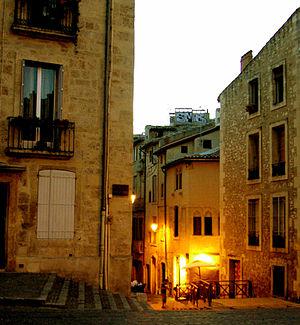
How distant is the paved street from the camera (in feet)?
36.0

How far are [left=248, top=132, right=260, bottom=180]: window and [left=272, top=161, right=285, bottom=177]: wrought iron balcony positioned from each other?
6.25 ft

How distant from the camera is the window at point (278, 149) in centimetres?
2489

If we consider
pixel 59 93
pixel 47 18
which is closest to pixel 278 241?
pixel 59 93

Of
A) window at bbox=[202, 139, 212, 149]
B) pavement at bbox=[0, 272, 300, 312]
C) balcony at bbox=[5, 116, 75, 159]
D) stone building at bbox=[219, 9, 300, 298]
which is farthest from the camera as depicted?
window at bbox=[202, 139, 212, 149]

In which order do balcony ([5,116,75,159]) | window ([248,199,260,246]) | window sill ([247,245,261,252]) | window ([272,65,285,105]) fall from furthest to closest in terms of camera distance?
1. window ([248,199,260,246])
2. window sill ([247,245,261,252])
3. window ([272,65,285,105])
4. balcony ([5,116,75,159])

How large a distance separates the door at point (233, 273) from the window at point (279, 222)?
156 inches

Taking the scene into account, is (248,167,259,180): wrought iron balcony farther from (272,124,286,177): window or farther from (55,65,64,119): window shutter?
(55,65,64,119): window shutter

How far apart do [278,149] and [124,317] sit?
15.1 m

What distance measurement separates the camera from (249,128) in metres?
27.6

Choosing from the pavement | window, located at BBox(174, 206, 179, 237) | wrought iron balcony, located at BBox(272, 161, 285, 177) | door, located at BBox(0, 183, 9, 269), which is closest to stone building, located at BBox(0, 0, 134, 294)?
door, located at BBox(0, 183, 9, 269)

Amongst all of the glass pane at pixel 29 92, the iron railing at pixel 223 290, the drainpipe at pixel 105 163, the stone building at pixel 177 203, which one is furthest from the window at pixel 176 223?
the glass pane at pixel 29 92

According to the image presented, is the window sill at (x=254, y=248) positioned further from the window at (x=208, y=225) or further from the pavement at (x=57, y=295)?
the pavement at (x=57, y=295)

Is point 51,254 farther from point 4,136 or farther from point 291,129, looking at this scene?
point 291,129

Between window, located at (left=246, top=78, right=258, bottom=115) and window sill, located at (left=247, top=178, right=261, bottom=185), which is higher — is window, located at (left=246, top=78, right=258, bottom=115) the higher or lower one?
the higher one
